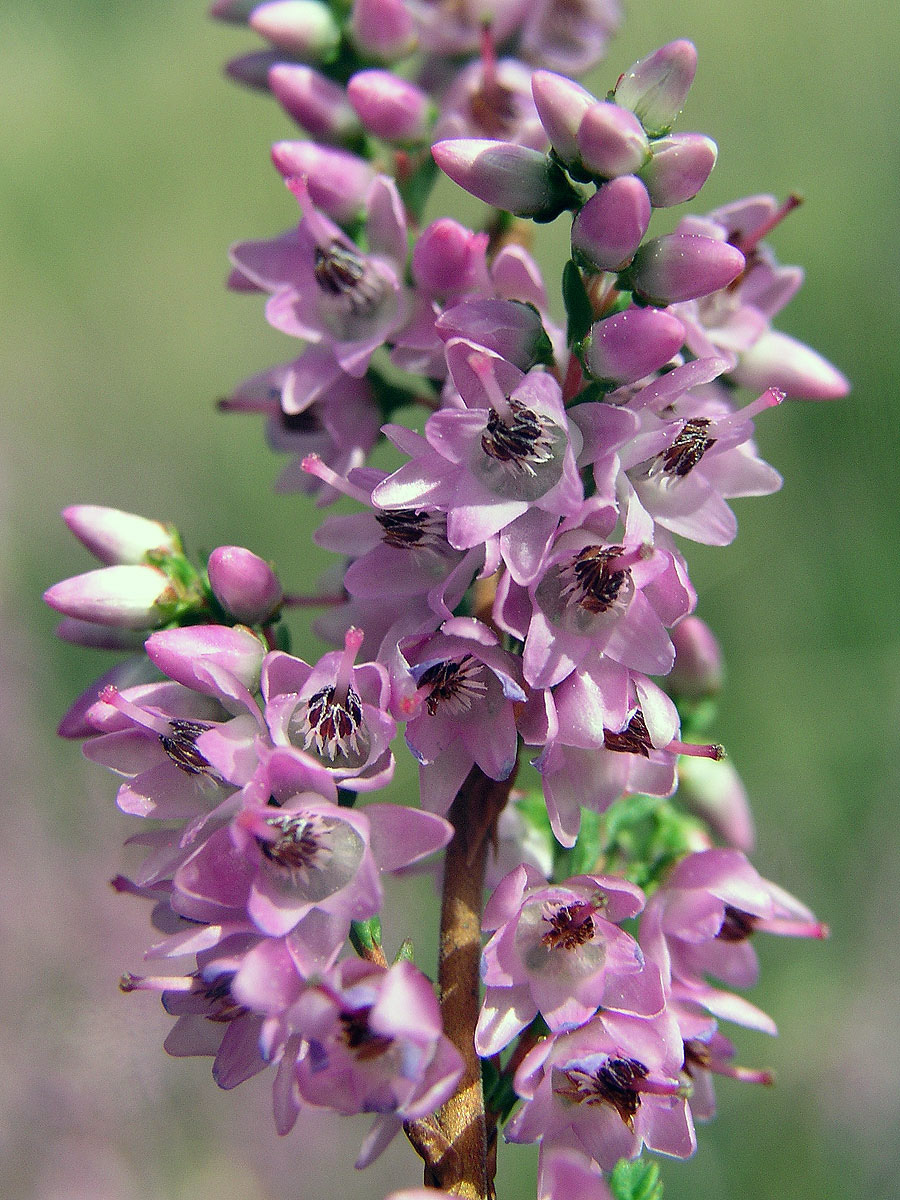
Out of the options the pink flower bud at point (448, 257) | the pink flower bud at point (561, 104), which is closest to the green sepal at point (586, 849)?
the pink flower bud at point (448, 257)

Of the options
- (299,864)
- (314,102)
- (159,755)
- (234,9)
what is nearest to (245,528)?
(234,9)

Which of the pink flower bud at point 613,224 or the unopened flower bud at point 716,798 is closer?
the pink flower bud at point 613,224

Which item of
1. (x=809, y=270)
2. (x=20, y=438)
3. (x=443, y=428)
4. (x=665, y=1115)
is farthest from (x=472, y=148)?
(x=20, y=438)

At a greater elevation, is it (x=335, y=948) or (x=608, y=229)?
(x=608, y=229)

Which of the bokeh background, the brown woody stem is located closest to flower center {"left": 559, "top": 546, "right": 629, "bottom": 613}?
the brown woody stem

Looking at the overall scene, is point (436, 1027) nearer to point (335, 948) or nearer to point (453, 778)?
point (335, 948)

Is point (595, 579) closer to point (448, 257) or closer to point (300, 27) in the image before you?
point (448, 257)

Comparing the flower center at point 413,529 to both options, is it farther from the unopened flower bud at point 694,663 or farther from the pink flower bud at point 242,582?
the unopened flower bud at point 694,663

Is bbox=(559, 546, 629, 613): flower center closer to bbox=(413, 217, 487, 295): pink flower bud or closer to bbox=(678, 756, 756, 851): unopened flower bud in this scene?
bbox=(413, 217, 487, 295): pink flower bud
